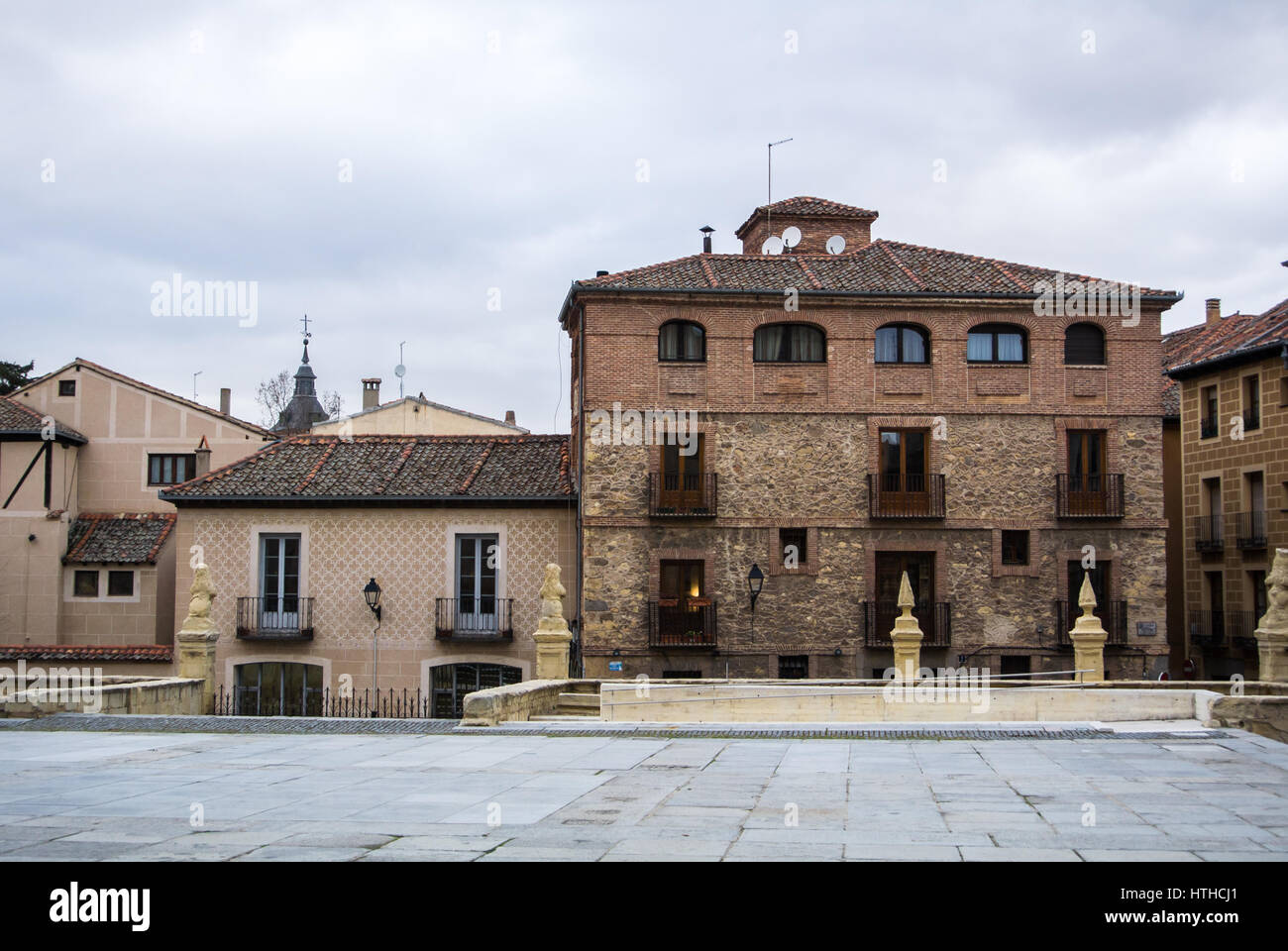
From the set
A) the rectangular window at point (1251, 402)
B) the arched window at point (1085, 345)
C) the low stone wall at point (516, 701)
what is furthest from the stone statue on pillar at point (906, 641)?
the rectangular window at point (1251, 402)

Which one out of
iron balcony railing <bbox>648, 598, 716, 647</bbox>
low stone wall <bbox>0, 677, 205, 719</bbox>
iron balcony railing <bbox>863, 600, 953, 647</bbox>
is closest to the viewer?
low stone wall <bbox>0, 677, 205, 719</bbox>

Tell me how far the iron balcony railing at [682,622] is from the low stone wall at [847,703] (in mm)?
6172

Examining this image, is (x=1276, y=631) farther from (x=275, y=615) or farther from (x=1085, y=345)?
(x=275, y=615)

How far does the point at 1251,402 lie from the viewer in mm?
32469

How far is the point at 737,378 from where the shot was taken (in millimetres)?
28016

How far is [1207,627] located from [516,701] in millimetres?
23455

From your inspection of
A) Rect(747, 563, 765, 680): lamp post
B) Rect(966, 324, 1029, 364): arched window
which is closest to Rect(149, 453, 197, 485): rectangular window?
Rect(747, 563, 765, 680): lamp post

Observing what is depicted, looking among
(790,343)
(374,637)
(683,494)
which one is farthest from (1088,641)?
(374,637)

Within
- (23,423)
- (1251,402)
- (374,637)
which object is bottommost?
(374,637)

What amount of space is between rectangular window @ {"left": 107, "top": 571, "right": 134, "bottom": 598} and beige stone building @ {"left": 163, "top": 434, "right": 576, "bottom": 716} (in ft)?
12.7

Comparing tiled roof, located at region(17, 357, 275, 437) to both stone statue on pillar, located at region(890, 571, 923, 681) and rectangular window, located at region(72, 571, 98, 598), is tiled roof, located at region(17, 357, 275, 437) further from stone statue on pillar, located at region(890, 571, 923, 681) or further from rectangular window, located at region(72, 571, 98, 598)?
stone statue on pillar, located at region(890, 571, 923, 681)

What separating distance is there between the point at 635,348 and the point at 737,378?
233 cm

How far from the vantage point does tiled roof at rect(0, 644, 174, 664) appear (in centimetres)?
2858

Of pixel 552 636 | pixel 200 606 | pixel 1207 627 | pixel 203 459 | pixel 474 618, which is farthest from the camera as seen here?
pixel 1207 627
